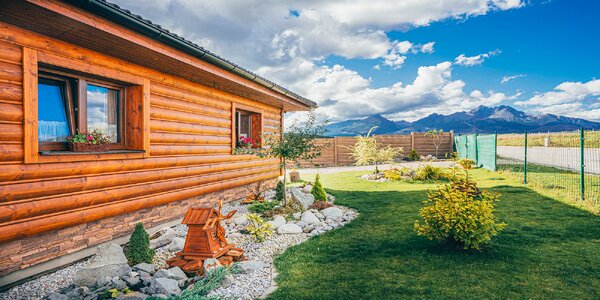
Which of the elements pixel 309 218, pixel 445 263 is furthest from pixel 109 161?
pixel 445 263

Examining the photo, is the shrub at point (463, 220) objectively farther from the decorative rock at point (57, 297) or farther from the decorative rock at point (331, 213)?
the decorative rock at point (57, 297)

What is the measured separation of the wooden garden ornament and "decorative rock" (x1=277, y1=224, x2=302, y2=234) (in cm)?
145

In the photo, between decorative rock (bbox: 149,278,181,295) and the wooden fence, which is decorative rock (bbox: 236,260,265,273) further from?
the wooden fence

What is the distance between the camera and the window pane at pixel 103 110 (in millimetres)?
4645

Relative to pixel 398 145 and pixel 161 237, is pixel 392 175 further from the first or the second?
pixel 398 145

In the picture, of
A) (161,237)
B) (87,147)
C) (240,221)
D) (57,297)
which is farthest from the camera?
(240,221)

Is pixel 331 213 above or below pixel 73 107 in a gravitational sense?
below

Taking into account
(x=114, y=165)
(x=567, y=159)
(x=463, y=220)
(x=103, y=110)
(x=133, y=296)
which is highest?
(x=103, y=110)

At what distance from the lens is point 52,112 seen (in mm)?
4094

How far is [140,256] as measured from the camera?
13.1ft

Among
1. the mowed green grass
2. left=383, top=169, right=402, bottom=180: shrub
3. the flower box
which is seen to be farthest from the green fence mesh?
the flower box

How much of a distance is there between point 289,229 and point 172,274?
239cm

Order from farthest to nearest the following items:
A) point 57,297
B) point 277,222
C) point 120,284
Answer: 1. point 277,222
2. point 120,284
3. point 57,297

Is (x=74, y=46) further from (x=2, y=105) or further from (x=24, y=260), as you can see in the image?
(x=24, y=260)
